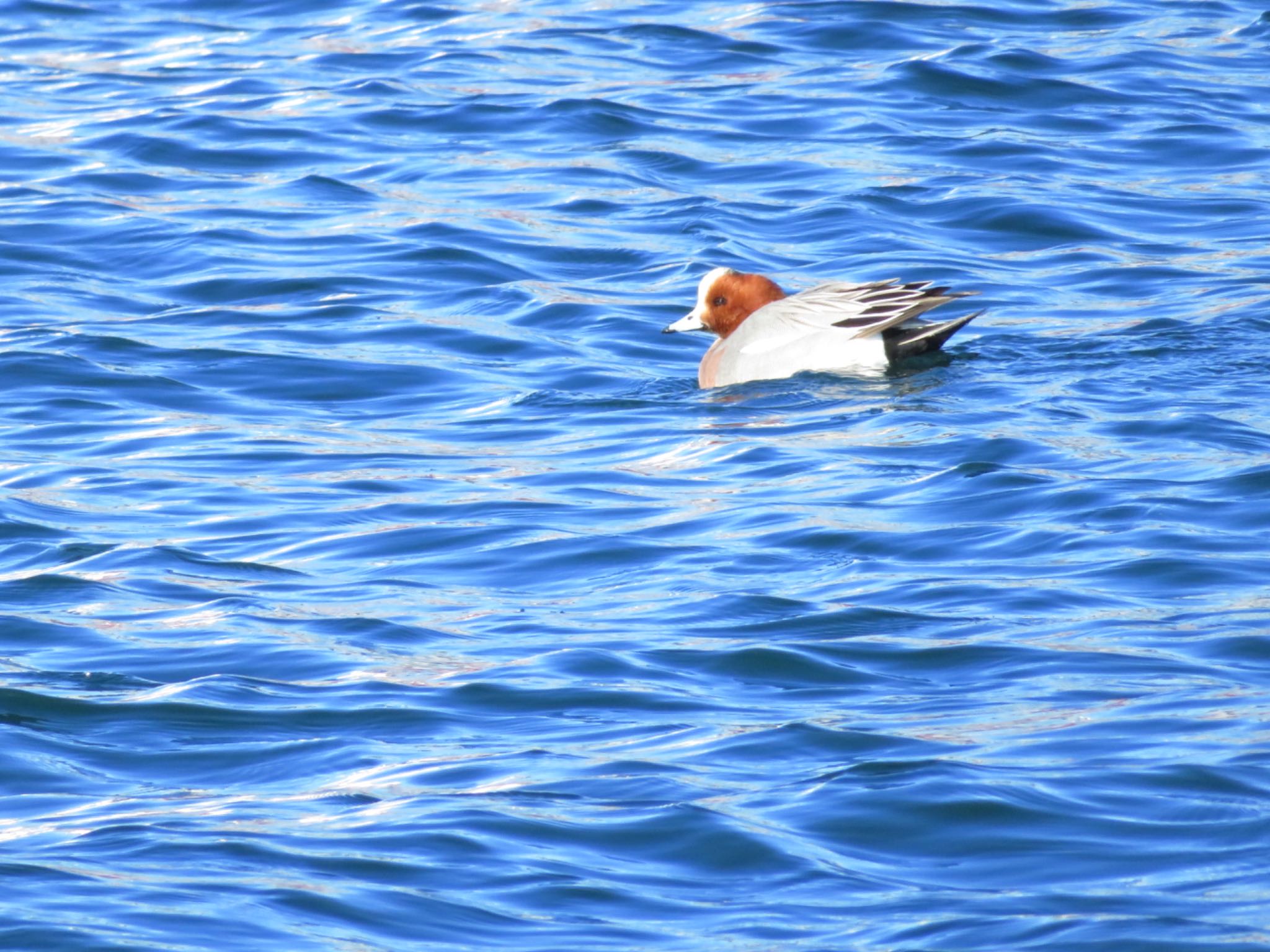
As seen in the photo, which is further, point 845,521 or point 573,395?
point 573,395

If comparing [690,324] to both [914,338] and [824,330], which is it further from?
[914,338]

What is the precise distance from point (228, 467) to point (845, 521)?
2.36 metres

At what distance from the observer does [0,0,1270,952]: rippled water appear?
14.7 feet

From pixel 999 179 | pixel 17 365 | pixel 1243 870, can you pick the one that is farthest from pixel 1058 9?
pixel 1243 870

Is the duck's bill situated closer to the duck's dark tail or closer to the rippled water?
the rippled water

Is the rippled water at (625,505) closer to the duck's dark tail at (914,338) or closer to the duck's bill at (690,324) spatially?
the duck's dark tail at (914,338)

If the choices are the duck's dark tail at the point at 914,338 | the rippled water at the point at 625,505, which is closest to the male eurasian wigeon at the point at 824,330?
the duck's dark tail at the point at 914,338

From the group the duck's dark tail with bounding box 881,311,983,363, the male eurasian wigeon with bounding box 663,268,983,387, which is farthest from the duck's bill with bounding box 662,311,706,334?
the duck's dark tail with bounding box 881,311,983,363

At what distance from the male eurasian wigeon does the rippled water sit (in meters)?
0.15

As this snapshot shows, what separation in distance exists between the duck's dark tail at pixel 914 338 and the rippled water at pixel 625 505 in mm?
99

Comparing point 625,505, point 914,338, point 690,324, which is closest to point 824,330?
point 914,338

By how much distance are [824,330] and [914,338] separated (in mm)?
407

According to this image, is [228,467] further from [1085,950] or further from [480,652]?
[1085,950]

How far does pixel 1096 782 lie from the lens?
480 cm
